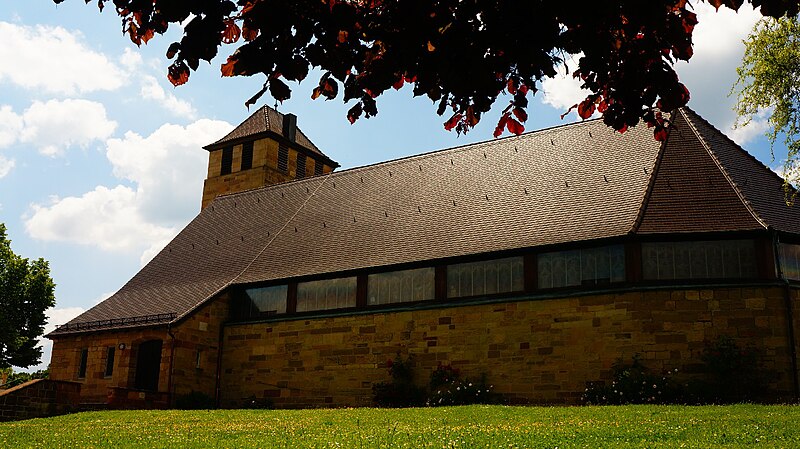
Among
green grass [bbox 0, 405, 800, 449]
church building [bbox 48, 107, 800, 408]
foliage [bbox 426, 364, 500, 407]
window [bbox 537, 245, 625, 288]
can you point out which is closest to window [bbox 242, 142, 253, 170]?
church building [bbox 48, 107, 800, 408]

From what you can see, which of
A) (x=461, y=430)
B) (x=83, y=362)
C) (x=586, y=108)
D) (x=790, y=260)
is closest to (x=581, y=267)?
(x=790, y=260)

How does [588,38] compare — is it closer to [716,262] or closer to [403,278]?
[716,262]

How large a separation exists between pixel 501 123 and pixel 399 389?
18.2 m

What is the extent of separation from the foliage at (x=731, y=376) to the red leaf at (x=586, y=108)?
14858mm

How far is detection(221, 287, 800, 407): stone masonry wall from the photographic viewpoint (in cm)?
2006

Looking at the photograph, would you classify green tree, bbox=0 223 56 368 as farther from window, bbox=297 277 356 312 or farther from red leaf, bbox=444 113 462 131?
red leaf, bbox=444 113 462 131

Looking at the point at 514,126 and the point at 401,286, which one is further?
the point at 401,286

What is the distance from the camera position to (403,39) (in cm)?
538

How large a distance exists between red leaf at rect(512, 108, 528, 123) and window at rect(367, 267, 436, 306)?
18.1 m

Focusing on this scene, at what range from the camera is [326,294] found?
26859 mm

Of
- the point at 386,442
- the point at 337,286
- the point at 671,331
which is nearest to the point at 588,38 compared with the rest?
the point at 386,442

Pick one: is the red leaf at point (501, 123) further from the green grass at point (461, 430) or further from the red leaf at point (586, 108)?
the green grass at point (461, 430)

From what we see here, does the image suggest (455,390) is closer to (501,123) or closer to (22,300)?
(501,123)

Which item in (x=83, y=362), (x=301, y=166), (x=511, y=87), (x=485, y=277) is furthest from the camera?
(x=301, y=166)
